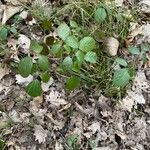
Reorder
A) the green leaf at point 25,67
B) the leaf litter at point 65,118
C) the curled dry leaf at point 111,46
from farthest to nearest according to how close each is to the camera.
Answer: the curled dry leaf at point 111,46 → the leaf litter at point 65,118 → the green leaf at point 25,67

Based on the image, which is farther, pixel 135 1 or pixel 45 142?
pixel 135 1

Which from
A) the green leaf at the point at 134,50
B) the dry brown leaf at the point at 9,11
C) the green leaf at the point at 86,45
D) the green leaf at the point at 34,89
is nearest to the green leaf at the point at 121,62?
the green leaf at the point at 134,50

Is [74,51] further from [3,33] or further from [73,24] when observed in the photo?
[3,33]

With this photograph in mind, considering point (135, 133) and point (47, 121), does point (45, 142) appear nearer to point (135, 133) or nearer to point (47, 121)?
point (47, 121)

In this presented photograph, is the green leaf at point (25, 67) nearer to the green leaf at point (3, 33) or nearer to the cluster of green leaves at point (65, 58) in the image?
the cluster of green leaves at point (65, 58)

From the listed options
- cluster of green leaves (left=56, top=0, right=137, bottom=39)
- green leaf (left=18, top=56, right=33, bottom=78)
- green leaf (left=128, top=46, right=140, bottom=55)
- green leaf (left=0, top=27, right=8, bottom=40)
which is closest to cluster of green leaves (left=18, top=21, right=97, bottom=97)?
green leaf (left=18, top=56, right=33, bottom=78)

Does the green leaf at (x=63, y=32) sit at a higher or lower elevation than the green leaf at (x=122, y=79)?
higher

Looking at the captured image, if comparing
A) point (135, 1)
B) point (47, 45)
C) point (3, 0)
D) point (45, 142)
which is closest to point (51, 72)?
point (47, 45)
